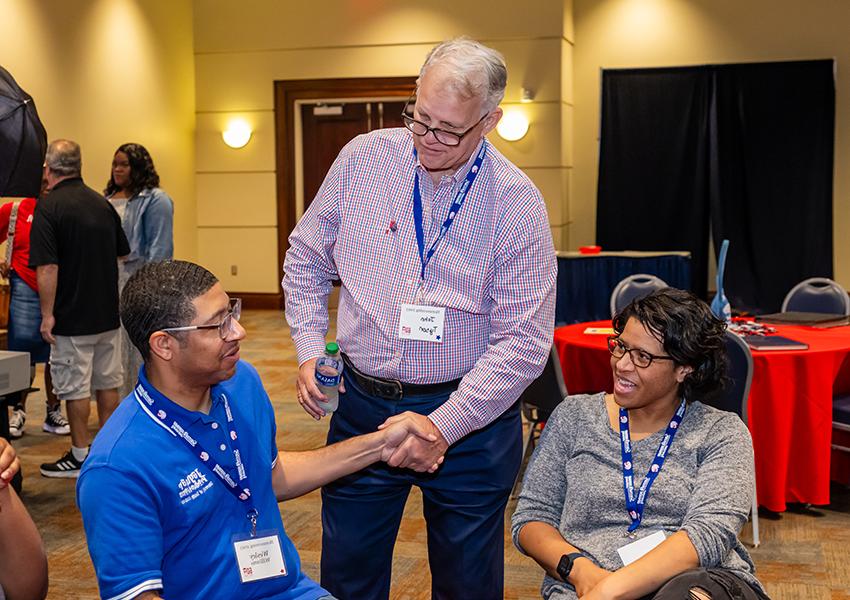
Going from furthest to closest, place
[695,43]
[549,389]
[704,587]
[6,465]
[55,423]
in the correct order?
[695,43]
[55,423]
[549,389]
[704,587]
[6,465]

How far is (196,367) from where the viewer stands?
6.25ft

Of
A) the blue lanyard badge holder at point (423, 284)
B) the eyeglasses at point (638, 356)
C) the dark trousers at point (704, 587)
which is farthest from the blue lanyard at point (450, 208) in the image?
the dark trousers at point (704, 587)

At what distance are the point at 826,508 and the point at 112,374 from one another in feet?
11.0

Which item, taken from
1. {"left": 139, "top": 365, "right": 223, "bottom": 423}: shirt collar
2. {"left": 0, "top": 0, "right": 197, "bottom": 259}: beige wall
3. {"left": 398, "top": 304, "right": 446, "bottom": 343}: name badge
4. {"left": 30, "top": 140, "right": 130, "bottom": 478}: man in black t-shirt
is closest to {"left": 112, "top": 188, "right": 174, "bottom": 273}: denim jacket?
{"left": 30, "top": 140, "right": 130, "bottom": 478}: man in black t-shirt

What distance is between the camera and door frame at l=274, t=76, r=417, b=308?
1080 centimetres

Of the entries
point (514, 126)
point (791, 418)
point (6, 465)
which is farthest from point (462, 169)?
point (514, 126)

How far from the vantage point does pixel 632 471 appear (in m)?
2.27

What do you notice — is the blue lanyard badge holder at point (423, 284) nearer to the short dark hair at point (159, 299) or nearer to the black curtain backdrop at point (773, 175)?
the short dark hair at point (159, 299)

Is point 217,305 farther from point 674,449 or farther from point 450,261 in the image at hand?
point 674,449

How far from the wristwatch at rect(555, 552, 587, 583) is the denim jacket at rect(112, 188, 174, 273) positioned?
12.9ft

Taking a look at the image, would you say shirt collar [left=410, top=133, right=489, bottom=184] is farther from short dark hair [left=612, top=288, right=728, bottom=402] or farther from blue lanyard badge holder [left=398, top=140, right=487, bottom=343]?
short dark hair [left=612, top=288, right=728, bottom=402]

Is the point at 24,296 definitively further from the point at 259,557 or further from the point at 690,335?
the point at 690,335

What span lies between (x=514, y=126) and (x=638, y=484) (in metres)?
8.40

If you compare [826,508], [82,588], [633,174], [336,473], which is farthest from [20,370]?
[633,174]
